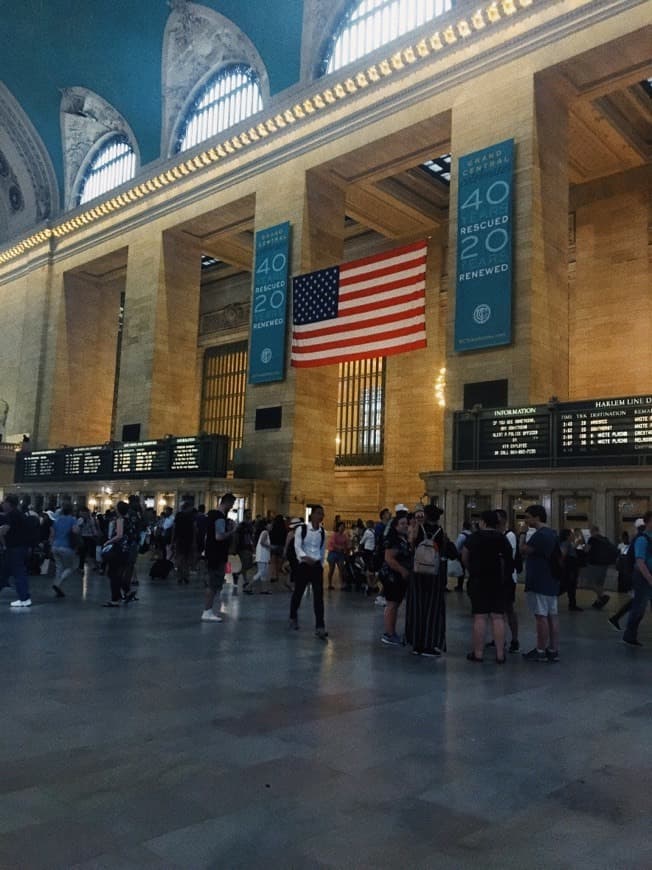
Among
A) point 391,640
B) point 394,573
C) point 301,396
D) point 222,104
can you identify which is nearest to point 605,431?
point 394,573

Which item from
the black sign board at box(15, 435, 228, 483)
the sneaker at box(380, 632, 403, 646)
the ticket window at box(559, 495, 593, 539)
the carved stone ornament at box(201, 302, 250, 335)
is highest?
the carved stone ornament at box(201, 302, 250, 335)

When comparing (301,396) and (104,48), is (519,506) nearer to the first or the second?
(301,396)

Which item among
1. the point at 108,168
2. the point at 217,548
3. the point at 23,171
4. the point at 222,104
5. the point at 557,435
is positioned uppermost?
the point at 23,171

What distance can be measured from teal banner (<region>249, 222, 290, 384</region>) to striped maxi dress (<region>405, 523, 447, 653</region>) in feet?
42.8

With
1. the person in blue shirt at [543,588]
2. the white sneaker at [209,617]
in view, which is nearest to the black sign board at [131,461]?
the white sneaker at [209,617]

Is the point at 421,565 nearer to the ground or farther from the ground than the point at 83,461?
nearer to the ground

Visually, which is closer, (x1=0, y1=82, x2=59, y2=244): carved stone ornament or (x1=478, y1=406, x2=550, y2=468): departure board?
(x1=478, y1=406, x2=550, y2=468): departure board

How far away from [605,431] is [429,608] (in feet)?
24.4

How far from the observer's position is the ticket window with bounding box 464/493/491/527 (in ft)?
45.0

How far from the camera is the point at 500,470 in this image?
13.4m

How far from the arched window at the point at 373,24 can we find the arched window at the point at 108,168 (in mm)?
9637

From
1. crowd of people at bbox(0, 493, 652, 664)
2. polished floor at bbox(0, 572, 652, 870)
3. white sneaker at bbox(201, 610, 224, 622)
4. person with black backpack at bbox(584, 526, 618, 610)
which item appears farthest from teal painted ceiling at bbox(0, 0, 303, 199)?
polished floor at bbox(0, 572, 652, 870)

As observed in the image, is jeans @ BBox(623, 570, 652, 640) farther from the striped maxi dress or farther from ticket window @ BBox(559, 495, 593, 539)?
ticket window @ BBox(559, 495, 593, 539)

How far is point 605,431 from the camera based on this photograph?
1247cm
